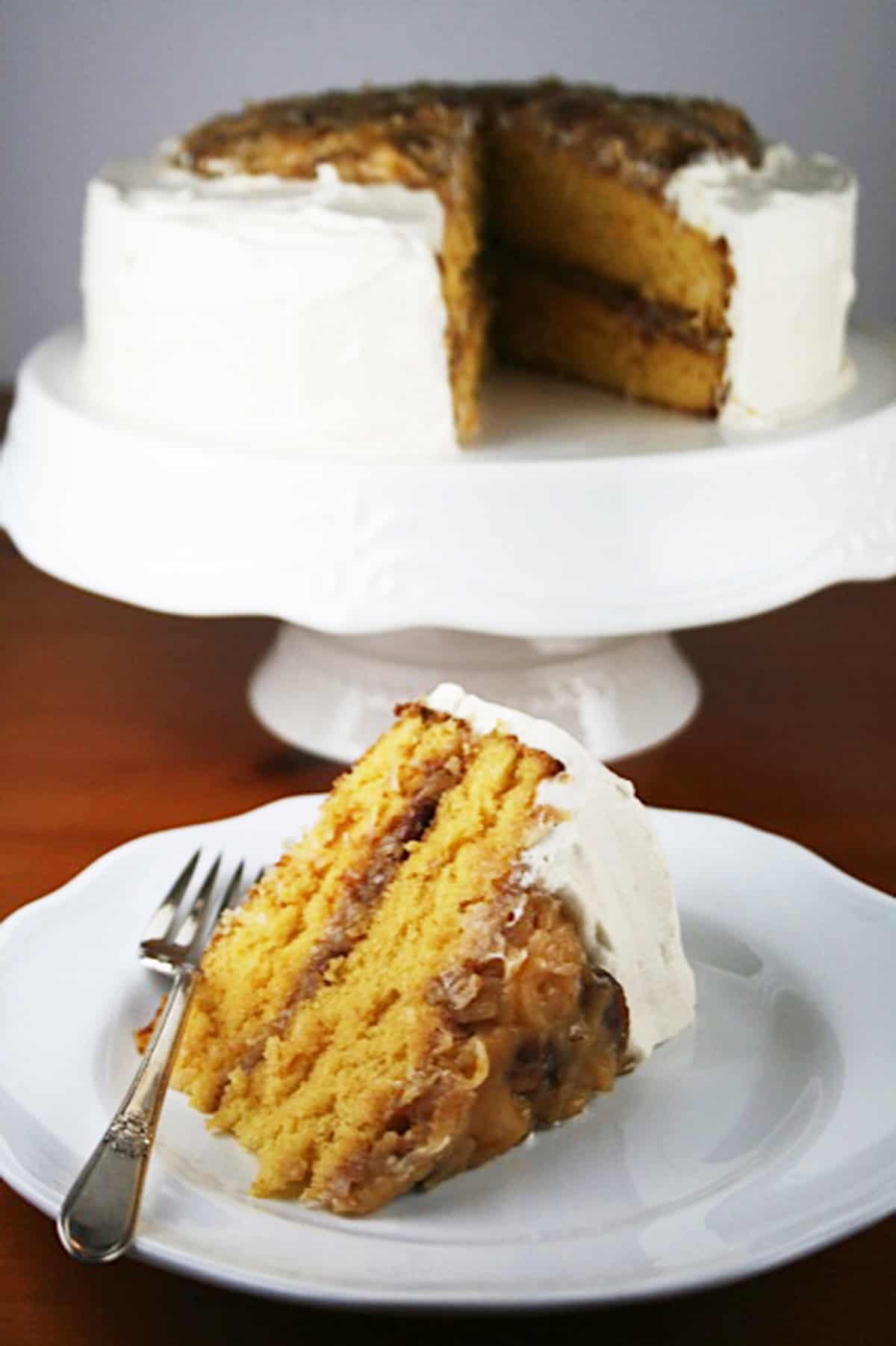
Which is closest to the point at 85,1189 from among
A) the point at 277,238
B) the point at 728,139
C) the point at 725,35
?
the point at 277,238

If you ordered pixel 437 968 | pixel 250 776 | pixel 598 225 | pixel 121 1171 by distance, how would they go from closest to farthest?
pixel 121 1171
pixel 437 968
pixel 250 776
pixel 598 225

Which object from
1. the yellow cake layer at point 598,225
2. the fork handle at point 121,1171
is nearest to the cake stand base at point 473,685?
the yellow cake layer at point 598,225

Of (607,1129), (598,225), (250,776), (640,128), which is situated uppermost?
(640,128)

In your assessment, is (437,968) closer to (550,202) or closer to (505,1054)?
(505,1054)

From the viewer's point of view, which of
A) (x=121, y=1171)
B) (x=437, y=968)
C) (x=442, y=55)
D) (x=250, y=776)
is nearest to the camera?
(x=121, y=1171)

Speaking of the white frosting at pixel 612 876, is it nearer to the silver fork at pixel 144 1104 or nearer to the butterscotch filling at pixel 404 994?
the butterscotch filling at pixel 404 994

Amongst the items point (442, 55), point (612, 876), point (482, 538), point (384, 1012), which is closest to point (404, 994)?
point (384, 1012)

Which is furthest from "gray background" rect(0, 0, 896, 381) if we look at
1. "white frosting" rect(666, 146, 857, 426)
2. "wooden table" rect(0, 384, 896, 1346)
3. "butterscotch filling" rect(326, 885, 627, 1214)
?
"butterscotch filling" rect(326, 885, 627, 1214)
